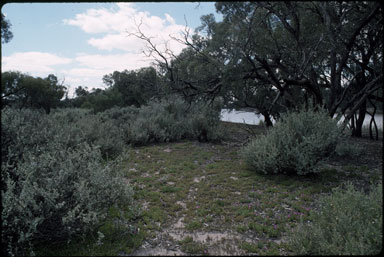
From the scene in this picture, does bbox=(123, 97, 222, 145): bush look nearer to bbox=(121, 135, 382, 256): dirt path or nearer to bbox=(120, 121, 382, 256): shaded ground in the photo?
bbox=(120, 121, 382, 256): shaded ground

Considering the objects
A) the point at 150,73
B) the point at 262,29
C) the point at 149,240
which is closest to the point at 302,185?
the point at 149,240

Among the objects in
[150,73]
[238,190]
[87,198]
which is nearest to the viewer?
[87,198]

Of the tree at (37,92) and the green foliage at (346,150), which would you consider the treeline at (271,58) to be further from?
the green foliage at (346,150)

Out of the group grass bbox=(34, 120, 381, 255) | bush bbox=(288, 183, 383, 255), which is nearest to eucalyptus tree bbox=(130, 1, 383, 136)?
grass bbox=(34, 120, 381, 255)

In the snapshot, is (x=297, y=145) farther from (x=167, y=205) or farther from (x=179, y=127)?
(x=179, y=127)

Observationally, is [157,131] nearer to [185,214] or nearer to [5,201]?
[185,214]

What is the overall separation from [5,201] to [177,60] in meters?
6.27

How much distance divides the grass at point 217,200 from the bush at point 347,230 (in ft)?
1.10

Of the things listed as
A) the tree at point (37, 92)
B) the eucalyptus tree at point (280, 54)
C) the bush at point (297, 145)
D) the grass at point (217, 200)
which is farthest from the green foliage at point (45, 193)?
the eucalyptus tree at point (280, 54)

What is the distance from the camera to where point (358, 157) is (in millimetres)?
5277

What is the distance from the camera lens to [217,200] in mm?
4051

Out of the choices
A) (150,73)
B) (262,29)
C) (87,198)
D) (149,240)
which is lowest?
(149,240)

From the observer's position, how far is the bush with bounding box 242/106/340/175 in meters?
5.01

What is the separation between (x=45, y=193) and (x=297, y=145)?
184 inches
